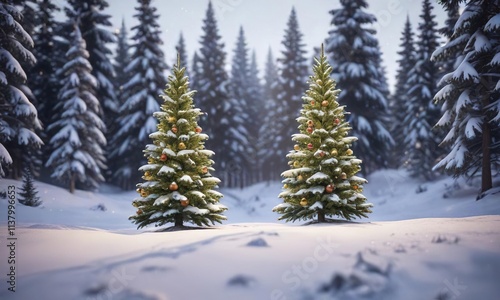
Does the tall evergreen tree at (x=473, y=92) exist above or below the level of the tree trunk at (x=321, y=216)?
above

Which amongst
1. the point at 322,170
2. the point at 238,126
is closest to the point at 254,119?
the point at 238,126

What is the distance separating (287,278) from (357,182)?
6.27m

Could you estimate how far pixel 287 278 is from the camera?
3570 millimetres

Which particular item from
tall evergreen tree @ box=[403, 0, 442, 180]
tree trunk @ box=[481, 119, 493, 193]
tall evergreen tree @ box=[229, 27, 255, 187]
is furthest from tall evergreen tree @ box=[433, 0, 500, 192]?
tall evergreen tree @ box=[229, 27, 255, 187]

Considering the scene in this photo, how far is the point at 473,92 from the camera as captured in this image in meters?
12.8

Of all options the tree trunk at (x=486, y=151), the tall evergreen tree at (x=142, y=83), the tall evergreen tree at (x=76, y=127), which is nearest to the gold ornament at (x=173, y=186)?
the tree trunk at (x=486, y=151)

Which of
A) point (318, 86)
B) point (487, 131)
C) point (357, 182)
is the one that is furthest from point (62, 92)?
point (487, 131)

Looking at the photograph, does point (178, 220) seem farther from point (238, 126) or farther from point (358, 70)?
point (238, 126)

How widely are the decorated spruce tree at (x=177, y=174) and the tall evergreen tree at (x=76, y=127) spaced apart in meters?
13.3

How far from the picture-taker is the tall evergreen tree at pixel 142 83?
2495 centimetres

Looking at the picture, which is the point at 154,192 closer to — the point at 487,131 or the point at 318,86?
the point at 318,86

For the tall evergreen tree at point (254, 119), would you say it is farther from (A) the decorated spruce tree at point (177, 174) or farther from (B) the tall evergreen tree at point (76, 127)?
(A) the decorated spruce tree at point (177, 174)

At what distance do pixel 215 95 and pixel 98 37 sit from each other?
40.5 feet

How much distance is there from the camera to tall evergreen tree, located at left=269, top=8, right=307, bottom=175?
33750 mm
